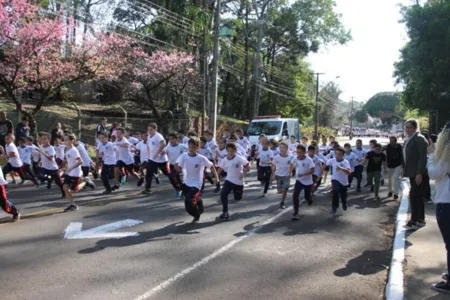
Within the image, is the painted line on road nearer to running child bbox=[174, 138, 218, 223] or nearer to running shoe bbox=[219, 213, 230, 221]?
running shoe bbox=[219, 213, 230, 221]

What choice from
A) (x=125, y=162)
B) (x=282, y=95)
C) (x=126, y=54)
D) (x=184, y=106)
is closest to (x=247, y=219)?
(x=125, y=162)

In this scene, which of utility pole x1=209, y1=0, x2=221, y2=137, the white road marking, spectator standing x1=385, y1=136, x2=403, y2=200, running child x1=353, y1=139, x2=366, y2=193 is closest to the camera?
the white road marking

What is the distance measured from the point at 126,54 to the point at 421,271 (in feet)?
72.5

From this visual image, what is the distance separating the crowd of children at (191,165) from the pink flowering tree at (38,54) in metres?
4.11

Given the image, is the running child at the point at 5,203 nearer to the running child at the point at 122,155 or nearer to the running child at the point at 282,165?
the running child at the point at 122,155

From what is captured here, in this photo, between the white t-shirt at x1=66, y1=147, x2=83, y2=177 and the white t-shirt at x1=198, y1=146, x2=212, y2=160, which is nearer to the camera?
the white t-shirt at x1=66, y1=147, x2=83, y2=177

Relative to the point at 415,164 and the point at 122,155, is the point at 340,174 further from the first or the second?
the point at 122,155

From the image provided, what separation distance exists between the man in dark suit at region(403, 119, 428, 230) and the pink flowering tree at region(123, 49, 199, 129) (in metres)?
19.6

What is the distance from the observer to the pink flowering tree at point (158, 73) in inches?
1003

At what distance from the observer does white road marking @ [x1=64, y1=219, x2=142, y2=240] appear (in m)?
6.77

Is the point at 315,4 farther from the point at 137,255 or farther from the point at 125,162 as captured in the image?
the point at 137,255

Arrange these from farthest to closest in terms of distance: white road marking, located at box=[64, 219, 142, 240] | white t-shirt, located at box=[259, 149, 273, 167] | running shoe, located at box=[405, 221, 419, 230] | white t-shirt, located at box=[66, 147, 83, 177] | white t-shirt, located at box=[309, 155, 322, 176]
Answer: white t-shirt, located at box=[259, 149, 273, 167], white t-shirt, located at box=[309, 155, 322, 176], white t-shirt, located at box=[66, 147, 83, 177], running shoe, located at box=[405, 221, 419, 230], white road marking, located at box=[64, 219, 142, 240]

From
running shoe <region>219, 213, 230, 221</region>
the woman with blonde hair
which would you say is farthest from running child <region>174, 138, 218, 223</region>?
the woman with blonde hair

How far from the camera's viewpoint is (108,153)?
11141mm
